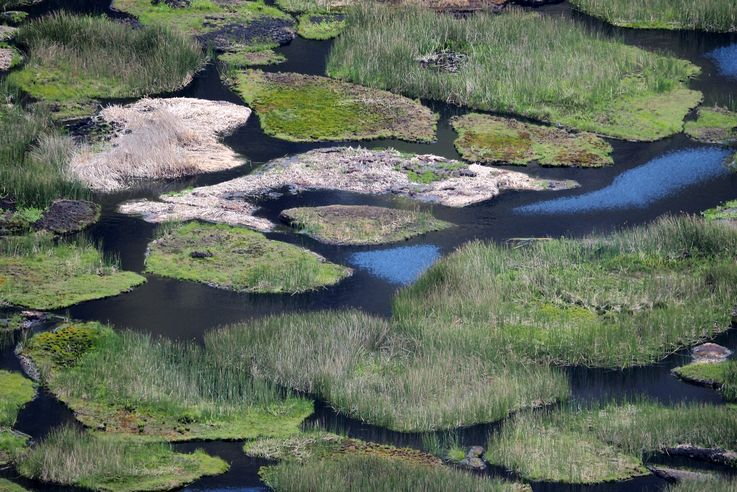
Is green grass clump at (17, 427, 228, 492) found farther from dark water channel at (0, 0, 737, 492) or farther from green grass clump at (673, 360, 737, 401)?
green grass clump at (673, 360, 737, 401)

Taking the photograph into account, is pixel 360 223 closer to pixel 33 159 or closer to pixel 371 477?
pixel 33 159

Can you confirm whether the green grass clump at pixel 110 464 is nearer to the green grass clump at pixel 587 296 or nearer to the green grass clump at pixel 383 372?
the green grass clump at pixel 383 372

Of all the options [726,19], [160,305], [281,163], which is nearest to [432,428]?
[160,305]

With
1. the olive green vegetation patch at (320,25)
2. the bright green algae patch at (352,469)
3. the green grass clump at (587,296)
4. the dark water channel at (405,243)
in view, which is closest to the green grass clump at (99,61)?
the dark water channel at (405,243)

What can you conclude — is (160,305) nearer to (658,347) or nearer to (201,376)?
(201,376)

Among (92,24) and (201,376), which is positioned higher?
(92,24)

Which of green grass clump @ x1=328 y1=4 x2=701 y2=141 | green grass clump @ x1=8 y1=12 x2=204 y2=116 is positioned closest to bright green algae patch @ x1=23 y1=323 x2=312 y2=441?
green grass clump @ x1=8 y1=12 x2=204 y2=116

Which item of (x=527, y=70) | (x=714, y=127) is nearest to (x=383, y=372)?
(x=714, y=127)
